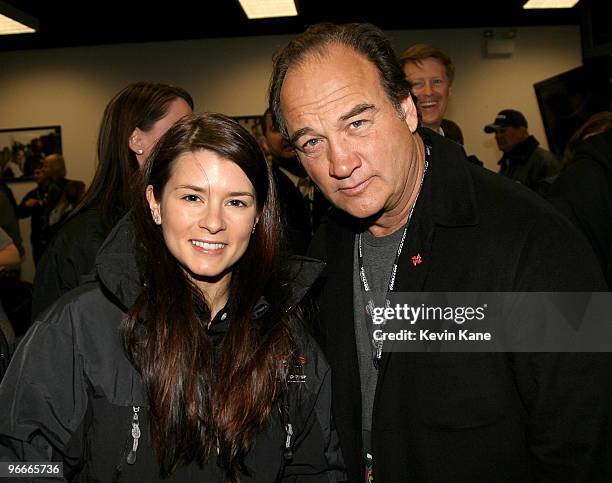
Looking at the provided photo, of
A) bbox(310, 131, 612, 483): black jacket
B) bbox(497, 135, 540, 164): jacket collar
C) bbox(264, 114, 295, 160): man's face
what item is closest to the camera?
bbox(310, 131, 612, 483): black jacket

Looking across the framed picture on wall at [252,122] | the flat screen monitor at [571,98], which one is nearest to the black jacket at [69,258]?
the flat screen monitor at [571,98]

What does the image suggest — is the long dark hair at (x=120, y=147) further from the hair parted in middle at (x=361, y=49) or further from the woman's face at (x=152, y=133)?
the hair parted in middle at (x=361, y=49)

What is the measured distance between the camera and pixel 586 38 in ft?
17.5

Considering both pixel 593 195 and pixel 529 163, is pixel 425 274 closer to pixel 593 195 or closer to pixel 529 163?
pixel 593 195

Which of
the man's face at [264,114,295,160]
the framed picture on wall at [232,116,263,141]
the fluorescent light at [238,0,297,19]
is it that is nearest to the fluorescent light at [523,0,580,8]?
the fluorescent light at [238,0,297,19]

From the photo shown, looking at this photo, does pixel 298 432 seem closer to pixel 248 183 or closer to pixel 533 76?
pixel 248 183

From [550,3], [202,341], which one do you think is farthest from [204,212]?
[550,3]

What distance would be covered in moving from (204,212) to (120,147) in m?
0.81

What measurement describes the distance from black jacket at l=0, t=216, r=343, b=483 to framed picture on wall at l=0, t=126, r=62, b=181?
7.04 meters

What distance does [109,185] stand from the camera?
2.32 m

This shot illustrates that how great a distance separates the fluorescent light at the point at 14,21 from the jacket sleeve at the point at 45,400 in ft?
17.2

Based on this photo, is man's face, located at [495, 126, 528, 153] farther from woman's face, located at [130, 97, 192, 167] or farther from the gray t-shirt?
the gray t-shirt

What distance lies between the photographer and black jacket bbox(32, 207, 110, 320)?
2229 millimetres

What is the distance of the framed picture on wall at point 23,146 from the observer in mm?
7949
